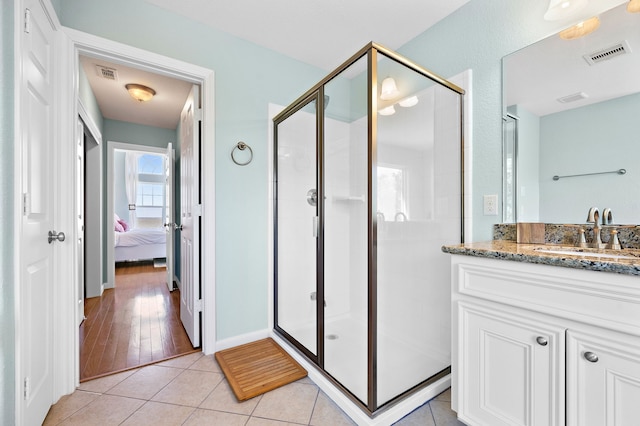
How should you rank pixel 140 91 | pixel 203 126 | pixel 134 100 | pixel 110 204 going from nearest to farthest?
pixel 203 126 < pixel 140 91 < pixel 134 100 < pixel 110 204

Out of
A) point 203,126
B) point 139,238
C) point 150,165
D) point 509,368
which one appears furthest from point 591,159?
point 150,165

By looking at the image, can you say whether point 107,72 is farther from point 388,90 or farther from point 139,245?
point 139,245

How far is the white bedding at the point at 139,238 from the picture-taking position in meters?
5.21

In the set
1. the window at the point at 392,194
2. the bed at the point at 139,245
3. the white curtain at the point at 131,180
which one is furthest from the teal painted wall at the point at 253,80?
the white curtain at the point at 131,180

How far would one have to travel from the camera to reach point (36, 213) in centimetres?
131

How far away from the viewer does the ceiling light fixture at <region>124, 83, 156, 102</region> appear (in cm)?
294

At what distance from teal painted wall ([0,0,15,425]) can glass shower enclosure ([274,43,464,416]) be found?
139 cm

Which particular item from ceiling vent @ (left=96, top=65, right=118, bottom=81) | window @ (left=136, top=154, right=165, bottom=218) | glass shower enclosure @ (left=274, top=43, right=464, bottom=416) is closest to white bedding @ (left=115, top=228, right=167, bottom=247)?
window @ (left=136, top=154, right=165, bottom=218)

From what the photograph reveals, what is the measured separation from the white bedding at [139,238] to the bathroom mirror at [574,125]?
554 cm

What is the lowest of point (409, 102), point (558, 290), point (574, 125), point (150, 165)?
point (558, 290)

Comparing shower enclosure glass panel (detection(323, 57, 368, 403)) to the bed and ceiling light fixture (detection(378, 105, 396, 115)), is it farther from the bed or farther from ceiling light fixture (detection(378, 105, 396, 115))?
the bed

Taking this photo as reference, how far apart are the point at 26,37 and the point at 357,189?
5.48 feet

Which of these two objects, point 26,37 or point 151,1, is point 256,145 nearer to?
point 151,1

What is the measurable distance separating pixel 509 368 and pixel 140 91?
3.71 metres
